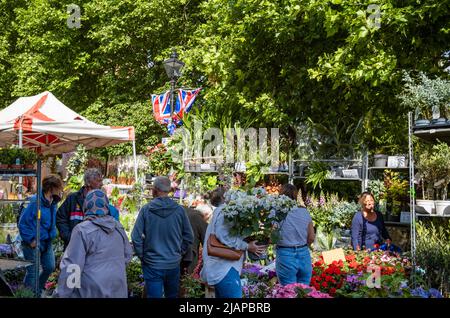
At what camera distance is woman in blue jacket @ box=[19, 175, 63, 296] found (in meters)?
5.86

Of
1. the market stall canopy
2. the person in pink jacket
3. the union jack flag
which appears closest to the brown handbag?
the person in pink jacket

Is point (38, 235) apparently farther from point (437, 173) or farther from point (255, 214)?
point (437, 173)

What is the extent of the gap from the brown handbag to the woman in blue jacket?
2714mm

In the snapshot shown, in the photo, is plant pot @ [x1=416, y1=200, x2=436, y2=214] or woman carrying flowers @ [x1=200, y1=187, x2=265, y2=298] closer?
woman carrying flowers @ [x1=200, y1=187, x2=265, y2=298]

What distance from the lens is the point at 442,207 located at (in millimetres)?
6609

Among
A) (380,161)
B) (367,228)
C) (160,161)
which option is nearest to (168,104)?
(160,161)

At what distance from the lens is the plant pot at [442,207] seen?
6.57 m

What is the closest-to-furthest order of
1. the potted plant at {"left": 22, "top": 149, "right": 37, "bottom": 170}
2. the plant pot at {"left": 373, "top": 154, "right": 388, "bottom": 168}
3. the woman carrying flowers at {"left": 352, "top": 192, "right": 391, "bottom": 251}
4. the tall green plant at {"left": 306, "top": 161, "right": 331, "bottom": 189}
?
the potted plant at {"left": 22, "top": 149, "right": 37, "bottom": 170}
the woman carrying flowers at {"left": 352, "top": 192, "right": 391, "bottom": 251}
the plant pot at {"left": 373, "top": 154, "right": 388, "bottom": 168}
the tall green plant at {"left": 306, "top": 161, "right": 331, "bottom": 189}

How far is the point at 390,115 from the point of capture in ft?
34.7

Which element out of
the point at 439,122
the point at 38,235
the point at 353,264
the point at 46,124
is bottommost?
the point at 353,264

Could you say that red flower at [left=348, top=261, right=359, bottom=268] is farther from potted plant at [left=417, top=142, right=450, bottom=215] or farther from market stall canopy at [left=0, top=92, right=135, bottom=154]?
market stall canopy at [left=0, top=92, right=135, bottom=154]

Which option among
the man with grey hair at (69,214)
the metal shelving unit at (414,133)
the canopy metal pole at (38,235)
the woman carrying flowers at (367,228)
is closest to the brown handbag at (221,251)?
the man with grey hair at (69,214)

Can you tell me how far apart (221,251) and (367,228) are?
12.3 feet

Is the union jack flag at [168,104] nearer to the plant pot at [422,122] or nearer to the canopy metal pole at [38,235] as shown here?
the canopy metal pole at [38,235]
